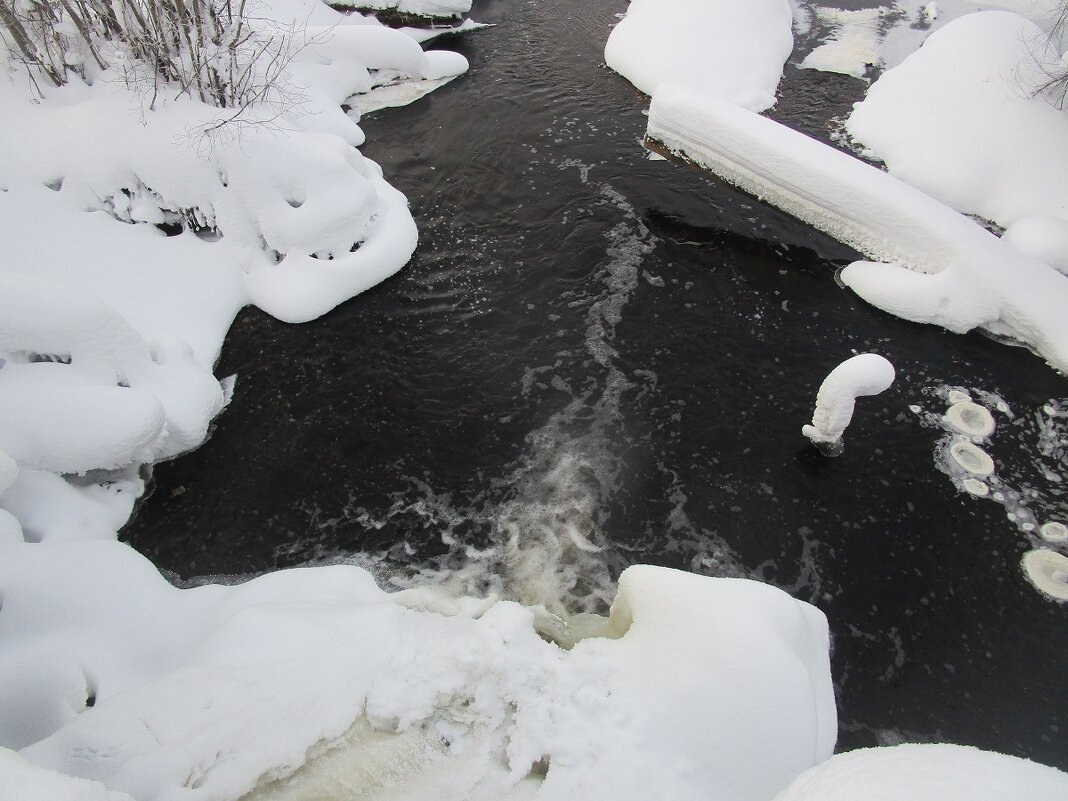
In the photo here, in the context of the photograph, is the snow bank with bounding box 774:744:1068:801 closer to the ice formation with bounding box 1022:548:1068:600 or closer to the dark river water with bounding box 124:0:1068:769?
the dark river water with bounding box 124:0:1068:769

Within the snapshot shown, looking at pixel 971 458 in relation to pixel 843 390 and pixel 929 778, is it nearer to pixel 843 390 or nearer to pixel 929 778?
pixel 843 390

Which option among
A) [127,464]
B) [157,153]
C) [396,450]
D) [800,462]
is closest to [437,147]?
[157,153]

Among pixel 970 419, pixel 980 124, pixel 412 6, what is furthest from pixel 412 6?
pixel 970 419

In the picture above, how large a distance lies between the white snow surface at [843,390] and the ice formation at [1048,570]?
2.24 meters

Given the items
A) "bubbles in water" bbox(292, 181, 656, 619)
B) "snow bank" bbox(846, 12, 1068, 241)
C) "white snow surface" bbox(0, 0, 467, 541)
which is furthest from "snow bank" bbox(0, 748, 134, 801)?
"snow bank" bbox(846, 12, 1068, 241)

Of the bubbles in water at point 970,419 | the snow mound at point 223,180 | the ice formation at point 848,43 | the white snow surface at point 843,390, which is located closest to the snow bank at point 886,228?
the bubbles in water at point 970,419

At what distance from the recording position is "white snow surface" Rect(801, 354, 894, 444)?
7176 millimetres

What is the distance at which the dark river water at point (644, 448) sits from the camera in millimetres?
6422

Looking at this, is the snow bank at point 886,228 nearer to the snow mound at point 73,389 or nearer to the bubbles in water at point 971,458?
the bubbles in water at point 971,458

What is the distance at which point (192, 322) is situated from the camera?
341 inches

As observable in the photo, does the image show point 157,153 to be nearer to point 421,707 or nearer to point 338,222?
point 338,222

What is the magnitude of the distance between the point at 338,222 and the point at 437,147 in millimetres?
3820

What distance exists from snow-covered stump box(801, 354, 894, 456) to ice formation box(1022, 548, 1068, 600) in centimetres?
216

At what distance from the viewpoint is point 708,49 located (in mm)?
13547
